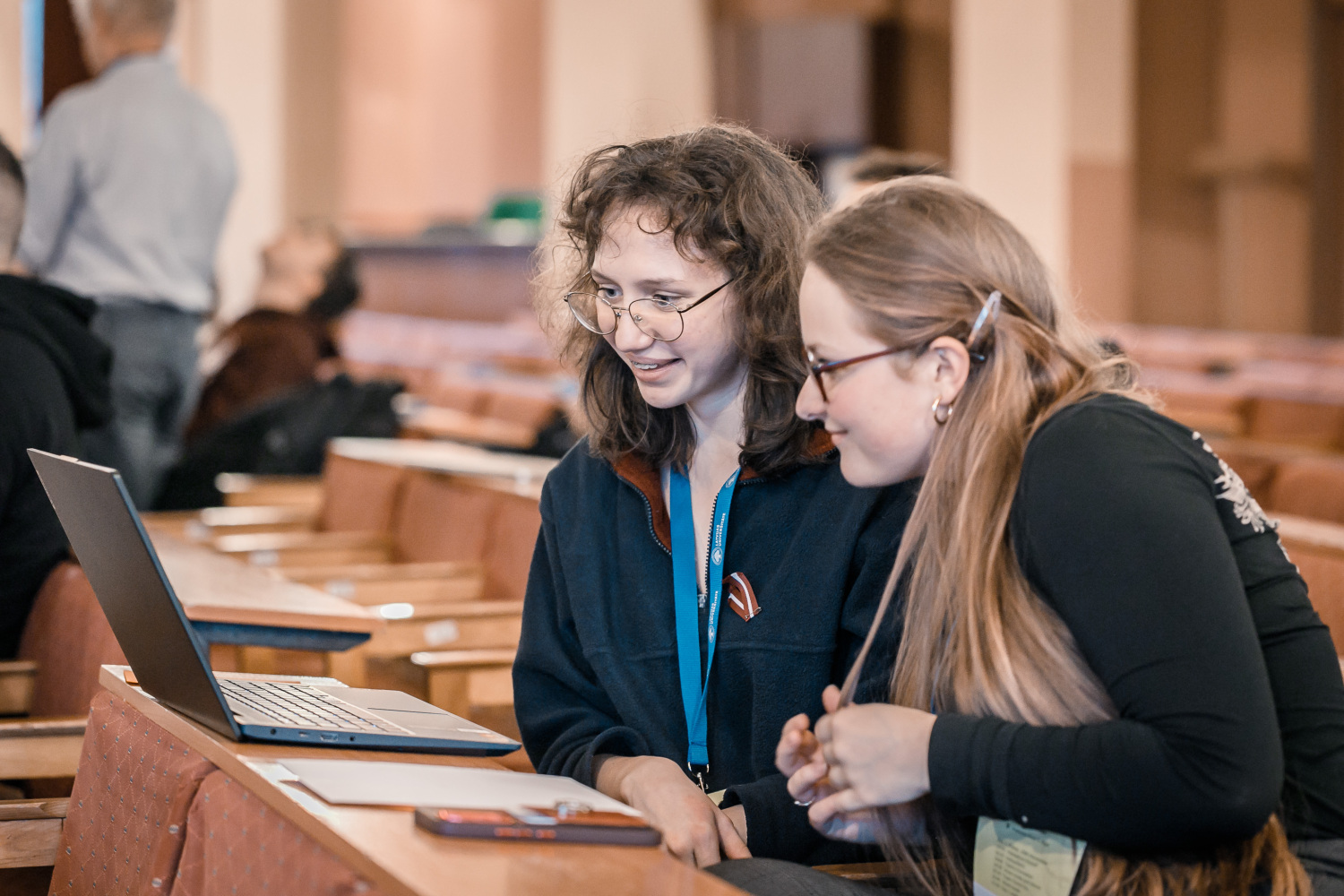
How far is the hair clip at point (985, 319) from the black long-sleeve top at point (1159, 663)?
0.33 ft

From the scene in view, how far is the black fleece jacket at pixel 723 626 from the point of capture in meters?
1.59

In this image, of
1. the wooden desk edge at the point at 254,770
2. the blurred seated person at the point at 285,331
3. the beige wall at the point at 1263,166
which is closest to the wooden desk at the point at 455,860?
Result: the wooden desk edge at the point at 254,770

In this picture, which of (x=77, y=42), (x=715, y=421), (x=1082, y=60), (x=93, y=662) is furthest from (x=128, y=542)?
(x=77, y=42)

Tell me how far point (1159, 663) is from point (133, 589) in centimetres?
91

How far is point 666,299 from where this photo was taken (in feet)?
5.38

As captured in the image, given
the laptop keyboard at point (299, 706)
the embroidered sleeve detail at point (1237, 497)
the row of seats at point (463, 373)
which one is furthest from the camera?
the row of seats at point (463, 373)

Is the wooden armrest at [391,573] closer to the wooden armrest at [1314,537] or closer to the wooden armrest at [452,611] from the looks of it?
the wooden armrest at [452,611]

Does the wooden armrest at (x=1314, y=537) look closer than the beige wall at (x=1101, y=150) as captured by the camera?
Yes

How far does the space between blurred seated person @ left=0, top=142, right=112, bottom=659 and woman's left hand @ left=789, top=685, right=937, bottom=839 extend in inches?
59.1

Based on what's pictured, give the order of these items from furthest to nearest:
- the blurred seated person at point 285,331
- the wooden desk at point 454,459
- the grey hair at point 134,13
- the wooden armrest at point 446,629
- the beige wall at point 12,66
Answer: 1. the beige wall at point 12,66
2. the blurred seated person at point 285,331
3. the grey hair at point 134,13
4. the wooden desk at point 454,459
5. the wooden armrest at point 446,629

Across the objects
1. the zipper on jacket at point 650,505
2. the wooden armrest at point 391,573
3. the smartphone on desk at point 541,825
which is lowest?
the wooden armrest at point 391,573

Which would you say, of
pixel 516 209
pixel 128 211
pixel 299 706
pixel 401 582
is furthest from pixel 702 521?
pixel 516 209

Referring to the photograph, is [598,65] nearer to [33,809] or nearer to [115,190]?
[115,190]

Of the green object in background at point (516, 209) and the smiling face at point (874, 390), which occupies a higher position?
the green object in background at point (516, 209)
